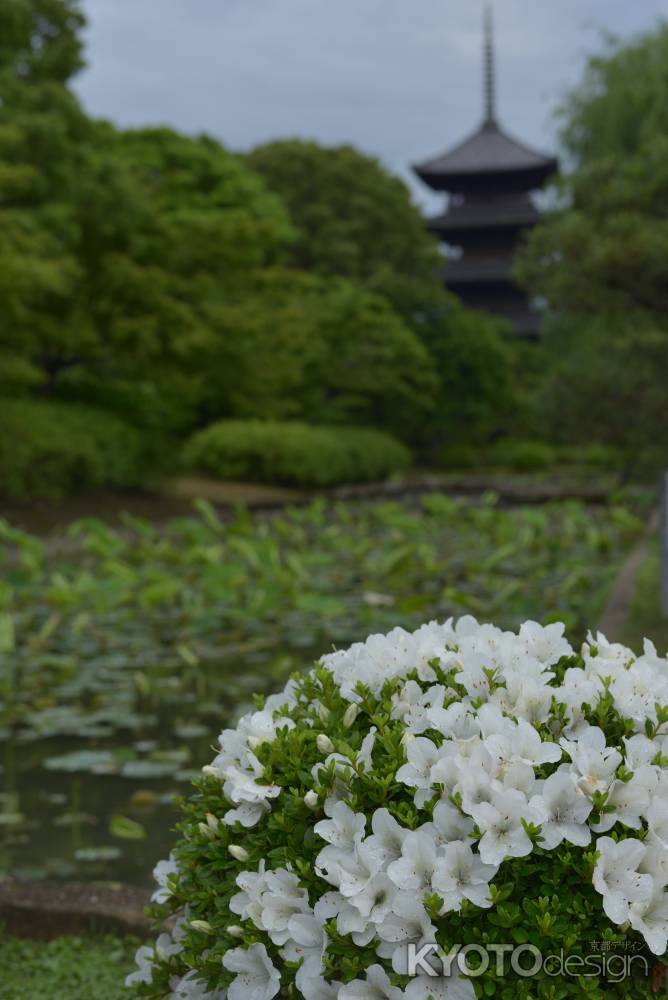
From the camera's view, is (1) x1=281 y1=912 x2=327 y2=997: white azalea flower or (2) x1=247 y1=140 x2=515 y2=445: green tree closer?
(1) x1=281 y1=912 x2=327 y2=997: white azalea flower

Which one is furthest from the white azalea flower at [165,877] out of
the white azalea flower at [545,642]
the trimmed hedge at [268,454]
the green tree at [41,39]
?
the trimmed hedge at [268,454]

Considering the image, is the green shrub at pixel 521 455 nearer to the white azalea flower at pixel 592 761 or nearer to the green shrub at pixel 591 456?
the green shrub at pixel 591 456

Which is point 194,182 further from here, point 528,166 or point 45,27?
point 528,166

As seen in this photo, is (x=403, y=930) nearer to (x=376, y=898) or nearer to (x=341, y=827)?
(x=376, y=898)

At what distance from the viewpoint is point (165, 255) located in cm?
1728

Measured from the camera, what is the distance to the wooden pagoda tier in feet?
132

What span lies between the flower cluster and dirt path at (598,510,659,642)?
371cm

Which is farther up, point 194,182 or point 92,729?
point 194,182

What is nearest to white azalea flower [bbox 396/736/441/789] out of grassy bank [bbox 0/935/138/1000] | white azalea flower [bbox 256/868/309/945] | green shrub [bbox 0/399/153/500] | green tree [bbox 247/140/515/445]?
white azalea flower [bbox 256/868/309/945]

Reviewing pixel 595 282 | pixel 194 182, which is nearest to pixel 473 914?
pixel 595 282

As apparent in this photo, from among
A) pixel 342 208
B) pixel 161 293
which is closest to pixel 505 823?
pixel 161 293

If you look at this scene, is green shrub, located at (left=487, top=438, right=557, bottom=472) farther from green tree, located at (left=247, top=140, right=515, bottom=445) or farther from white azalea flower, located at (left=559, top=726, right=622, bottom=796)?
white azalea flower, located at (left=559, top=726, right=622, bottom=796)

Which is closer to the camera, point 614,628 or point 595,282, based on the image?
point 614,628

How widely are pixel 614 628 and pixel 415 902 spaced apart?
4.56 m
